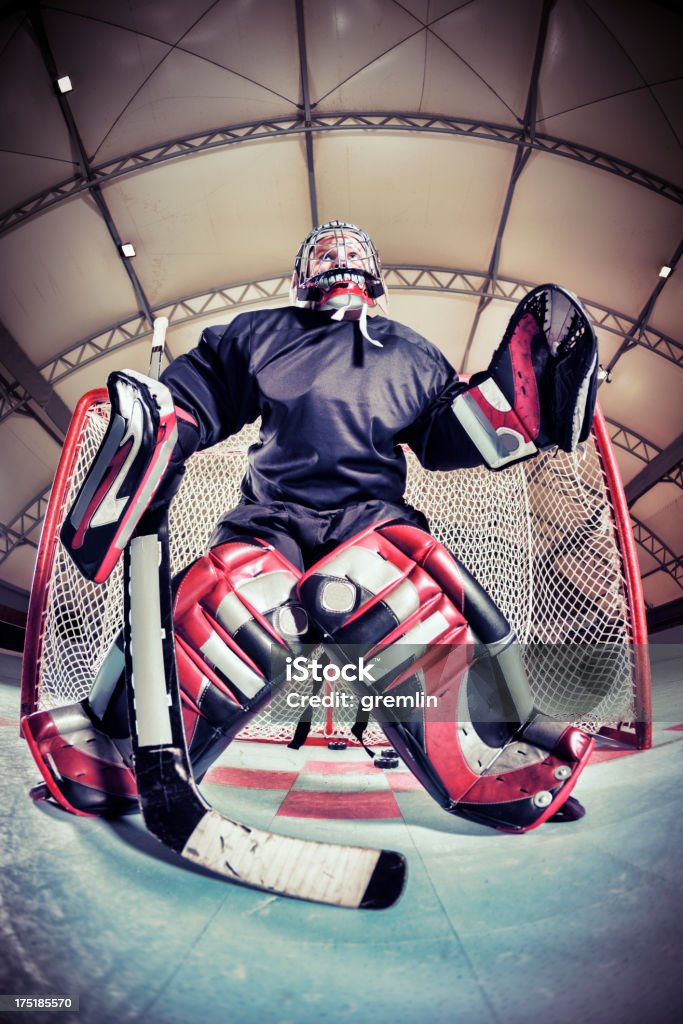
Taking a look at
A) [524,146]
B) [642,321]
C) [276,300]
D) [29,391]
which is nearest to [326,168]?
[276,300]

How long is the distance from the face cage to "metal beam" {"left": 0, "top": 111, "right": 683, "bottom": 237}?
188 inches

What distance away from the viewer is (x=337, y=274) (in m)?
1.04

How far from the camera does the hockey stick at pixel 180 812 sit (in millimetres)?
529

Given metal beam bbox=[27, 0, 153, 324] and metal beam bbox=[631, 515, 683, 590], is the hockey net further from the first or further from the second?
metal beam bbox=[631, 515, 683, 590]

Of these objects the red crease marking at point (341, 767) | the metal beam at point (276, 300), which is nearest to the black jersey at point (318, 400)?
the red crease marking at point (341, 767)

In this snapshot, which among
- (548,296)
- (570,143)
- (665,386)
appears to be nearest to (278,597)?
(548,296)

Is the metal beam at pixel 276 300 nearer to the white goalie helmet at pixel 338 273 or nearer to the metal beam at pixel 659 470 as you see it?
the metal beam at pixel 659 470

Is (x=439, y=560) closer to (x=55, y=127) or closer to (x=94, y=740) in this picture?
(x=94, y=740)

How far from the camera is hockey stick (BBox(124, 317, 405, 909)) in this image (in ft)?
1.73

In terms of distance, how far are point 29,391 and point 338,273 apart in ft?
22.0

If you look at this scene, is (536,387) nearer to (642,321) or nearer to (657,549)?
(642,321)

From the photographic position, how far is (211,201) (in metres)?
5.39

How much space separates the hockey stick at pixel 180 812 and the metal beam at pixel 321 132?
554 cm

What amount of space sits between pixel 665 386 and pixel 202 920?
325 inches
